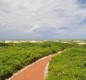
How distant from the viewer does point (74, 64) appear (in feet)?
76.7

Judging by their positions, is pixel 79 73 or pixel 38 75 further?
pixel 38 75

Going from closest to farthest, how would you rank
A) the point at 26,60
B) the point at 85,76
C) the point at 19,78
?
the point at 85,76
the point at 19,78
the point at 26,60

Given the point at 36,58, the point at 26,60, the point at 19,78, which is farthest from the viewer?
the point at 36,58

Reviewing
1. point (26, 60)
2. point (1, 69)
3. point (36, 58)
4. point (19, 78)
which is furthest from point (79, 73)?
point (36, 58)

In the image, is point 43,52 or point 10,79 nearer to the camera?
point 10,79

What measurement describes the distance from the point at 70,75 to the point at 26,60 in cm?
1050

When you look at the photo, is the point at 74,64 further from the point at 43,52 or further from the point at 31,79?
the point at 43,52

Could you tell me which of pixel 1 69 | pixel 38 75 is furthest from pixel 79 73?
pixel 1 69

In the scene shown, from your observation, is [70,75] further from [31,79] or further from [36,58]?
[36,58]

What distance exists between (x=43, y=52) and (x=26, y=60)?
28.2 feet

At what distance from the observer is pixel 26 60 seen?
92.6 ft

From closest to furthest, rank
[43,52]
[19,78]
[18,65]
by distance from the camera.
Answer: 1. [19,78]
2. [18,65]
3. [43,52]

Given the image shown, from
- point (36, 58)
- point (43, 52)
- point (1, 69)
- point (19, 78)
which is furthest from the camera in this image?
point (43, 52)

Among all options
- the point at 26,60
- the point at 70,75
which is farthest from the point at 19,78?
the point at 26,60
